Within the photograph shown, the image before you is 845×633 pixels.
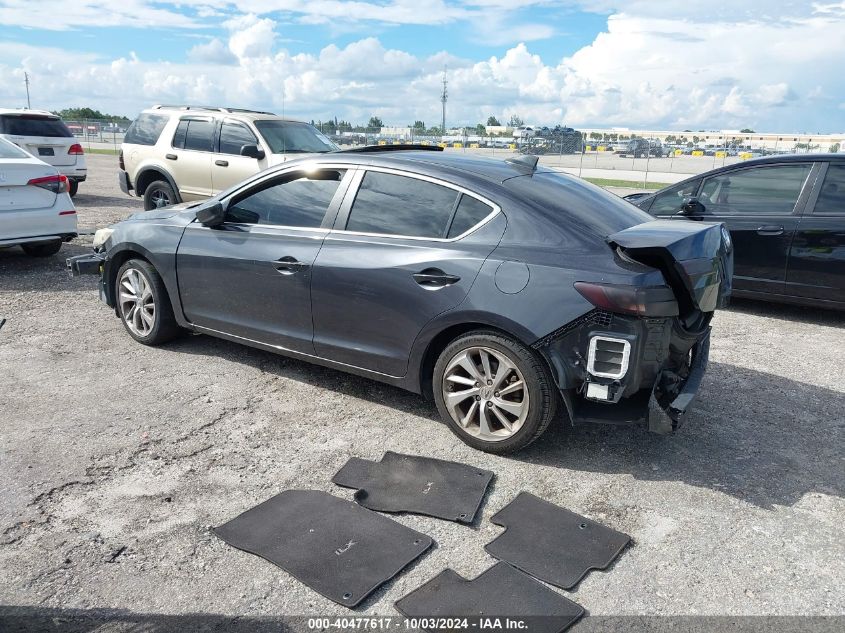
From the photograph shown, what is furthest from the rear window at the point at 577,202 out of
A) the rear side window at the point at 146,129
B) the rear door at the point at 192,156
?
the rear side window at the point at 146,129

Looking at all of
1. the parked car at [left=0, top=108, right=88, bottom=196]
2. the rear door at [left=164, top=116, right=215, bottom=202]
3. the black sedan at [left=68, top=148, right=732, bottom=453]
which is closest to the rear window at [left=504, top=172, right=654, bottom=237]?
the black sedan at [left=68, top=148, right=732, bottom=453]

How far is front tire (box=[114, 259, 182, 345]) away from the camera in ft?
18.1

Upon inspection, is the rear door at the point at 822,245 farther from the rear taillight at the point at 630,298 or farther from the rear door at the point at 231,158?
the rear door at the point at 231,158

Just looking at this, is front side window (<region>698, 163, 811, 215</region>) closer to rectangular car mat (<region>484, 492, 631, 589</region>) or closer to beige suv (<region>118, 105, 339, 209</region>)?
rectangular car mat (<region>484, 492, 631, 589</region>)

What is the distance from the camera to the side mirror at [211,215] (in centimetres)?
503

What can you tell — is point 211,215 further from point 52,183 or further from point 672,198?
point 672,198

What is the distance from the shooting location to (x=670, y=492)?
3.69m

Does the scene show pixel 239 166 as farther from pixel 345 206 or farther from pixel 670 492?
pixel 670 492

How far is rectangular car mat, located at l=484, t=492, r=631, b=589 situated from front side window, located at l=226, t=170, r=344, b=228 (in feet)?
7.63

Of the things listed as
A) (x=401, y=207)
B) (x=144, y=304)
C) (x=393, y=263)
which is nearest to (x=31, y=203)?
(x=144, y=304)

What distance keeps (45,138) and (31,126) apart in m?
0.32

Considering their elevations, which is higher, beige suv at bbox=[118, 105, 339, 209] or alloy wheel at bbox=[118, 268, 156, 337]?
beige suv at bbox=[118, 105, 339, 209]

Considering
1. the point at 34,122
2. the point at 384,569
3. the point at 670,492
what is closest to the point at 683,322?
Answer: the point at 670,492

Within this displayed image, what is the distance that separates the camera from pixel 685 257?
3586 mm
